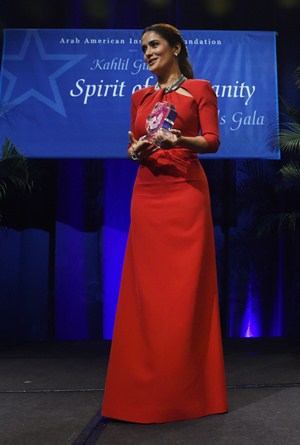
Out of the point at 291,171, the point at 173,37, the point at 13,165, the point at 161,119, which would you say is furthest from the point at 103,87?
the point at 161,119

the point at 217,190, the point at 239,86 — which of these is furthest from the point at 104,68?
the point at 217,190

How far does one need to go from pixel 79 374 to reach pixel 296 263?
7.99 feet

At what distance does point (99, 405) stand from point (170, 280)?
0.62m

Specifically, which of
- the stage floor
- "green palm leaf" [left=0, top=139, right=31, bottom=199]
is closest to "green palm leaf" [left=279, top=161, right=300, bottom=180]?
the stage floor

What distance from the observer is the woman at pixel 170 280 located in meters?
1.89

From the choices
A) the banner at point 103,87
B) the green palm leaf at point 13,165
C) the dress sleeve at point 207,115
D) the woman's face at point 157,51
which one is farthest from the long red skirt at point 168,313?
the banner at point 103,87

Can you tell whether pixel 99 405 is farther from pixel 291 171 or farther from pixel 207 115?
pixel 291 171

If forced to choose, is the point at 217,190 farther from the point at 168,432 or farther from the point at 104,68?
the point at 168,432

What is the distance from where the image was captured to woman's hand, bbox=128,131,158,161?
1845 millimetres

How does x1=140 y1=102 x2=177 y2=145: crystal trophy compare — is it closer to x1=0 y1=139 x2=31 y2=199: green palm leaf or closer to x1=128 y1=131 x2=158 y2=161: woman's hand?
x1=128 y1=131 x2=158 y2=161: woman's hand

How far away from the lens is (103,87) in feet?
13.2

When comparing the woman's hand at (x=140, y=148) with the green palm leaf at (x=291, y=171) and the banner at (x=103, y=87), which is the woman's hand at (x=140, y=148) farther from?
the green palm leaf at (x=291, y=171)

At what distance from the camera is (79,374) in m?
2.82

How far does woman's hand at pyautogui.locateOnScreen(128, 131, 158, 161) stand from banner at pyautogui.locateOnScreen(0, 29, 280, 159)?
6.61 feet
